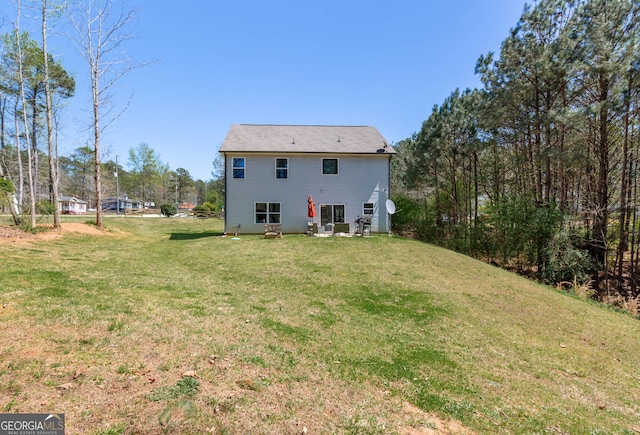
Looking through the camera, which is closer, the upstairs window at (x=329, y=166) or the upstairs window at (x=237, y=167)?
the upstairs window at (x=237, y=167)

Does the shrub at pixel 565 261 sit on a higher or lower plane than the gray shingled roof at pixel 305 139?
lower

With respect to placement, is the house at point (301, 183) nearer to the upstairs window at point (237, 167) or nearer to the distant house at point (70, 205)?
the upstairs window at point (237, 167)

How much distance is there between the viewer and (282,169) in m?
16.5

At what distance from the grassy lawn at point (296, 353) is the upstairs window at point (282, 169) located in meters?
8.97

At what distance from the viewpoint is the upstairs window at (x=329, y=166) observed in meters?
16.8

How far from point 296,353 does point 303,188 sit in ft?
43.0

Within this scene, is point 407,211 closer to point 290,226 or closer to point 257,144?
point 290,226

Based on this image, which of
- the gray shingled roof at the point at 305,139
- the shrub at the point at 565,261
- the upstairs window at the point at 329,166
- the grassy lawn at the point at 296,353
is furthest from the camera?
the upstairs window at the point at 329,166

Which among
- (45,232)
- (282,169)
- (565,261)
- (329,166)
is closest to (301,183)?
(282,169)

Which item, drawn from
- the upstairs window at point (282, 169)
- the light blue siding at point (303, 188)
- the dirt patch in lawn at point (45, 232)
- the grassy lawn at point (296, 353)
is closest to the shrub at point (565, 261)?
the grassy lawn at point (296, 353)

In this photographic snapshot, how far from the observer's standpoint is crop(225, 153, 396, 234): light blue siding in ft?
53.1

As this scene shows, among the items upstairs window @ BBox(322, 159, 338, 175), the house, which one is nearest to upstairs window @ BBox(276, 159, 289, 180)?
the house

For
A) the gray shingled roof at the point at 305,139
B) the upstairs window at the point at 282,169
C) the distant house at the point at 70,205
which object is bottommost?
the distant house at the point at 70,205

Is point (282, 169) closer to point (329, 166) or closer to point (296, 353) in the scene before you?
point (329, 166)
